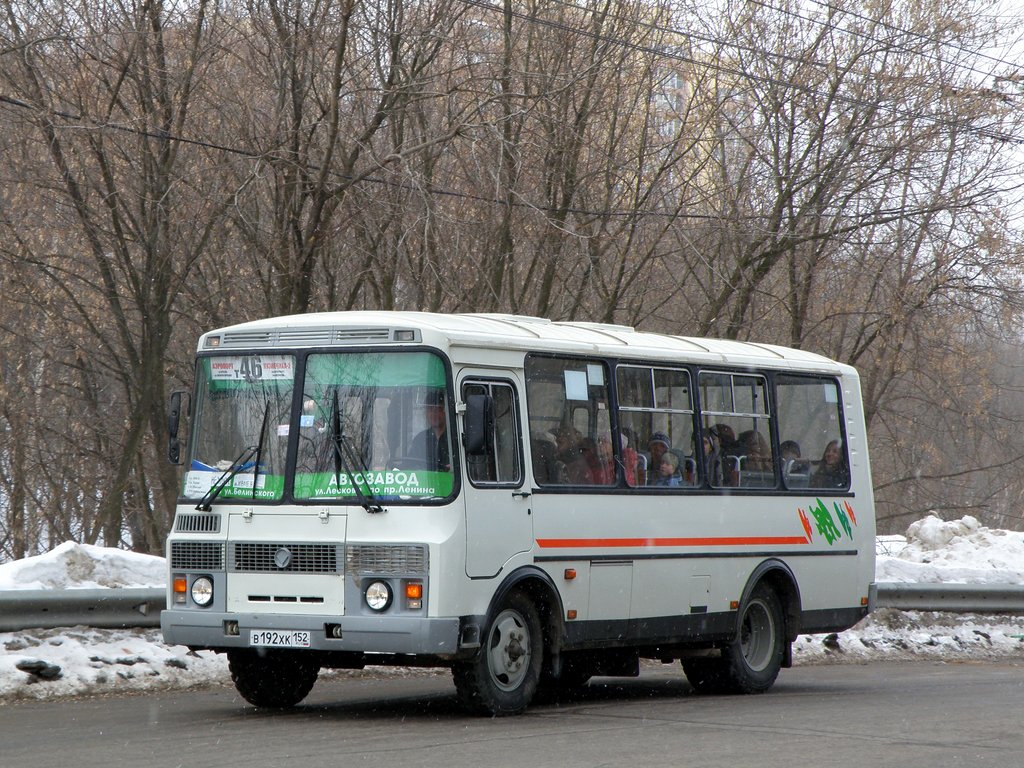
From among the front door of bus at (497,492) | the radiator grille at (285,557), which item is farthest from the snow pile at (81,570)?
the front door of bus at (497,492)

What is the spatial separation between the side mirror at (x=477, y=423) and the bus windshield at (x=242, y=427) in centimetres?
125

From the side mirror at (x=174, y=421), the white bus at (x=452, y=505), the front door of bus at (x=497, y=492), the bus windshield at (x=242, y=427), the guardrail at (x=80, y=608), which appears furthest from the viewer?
the guardrail at (x=80, y=608)

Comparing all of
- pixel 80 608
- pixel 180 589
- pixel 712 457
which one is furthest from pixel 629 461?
pixel 80 608

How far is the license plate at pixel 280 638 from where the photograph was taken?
9773 mm

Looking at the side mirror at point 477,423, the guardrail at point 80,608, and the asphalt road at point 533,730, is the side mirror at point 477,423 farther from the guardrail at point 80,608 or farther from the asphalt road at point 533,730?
the guardrail at point 80,608

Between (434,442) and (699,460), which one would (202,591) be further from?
(699,460)

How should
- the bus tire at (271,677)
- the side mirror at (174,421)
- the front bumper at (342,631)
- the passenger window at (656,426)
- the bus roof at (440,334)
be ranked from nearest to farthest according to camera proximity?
the front bumper at (342,631) < the bus roof at (440,334) < the bus tire at (271,677) < the side mirror at (174,421) < the passenger window at (656,426)

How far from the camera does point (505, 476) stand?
409 inches

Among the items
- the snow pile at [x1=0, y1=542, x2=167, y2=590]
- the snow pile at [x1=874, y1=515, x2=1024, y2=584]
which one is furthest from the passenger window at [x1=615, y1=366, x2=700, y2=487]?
the snow pile at [x1=874, y1=515, x2=1024, y2=584]

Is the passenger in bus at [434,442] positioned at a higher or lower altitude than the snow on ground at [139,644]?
higher

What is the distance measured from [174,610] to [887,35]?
1599 centimetres

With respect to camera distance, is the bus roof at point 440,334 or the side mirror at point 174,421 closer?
the bus roof at point 440,334

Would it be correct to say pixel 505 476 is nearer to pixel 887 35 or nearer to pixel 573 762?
pixel 573 762

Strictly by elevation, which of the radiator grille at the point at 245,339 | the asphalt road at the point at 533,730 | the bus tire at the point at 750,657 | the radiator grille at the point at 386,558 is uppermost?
the radiator grille at the point at 245,339
